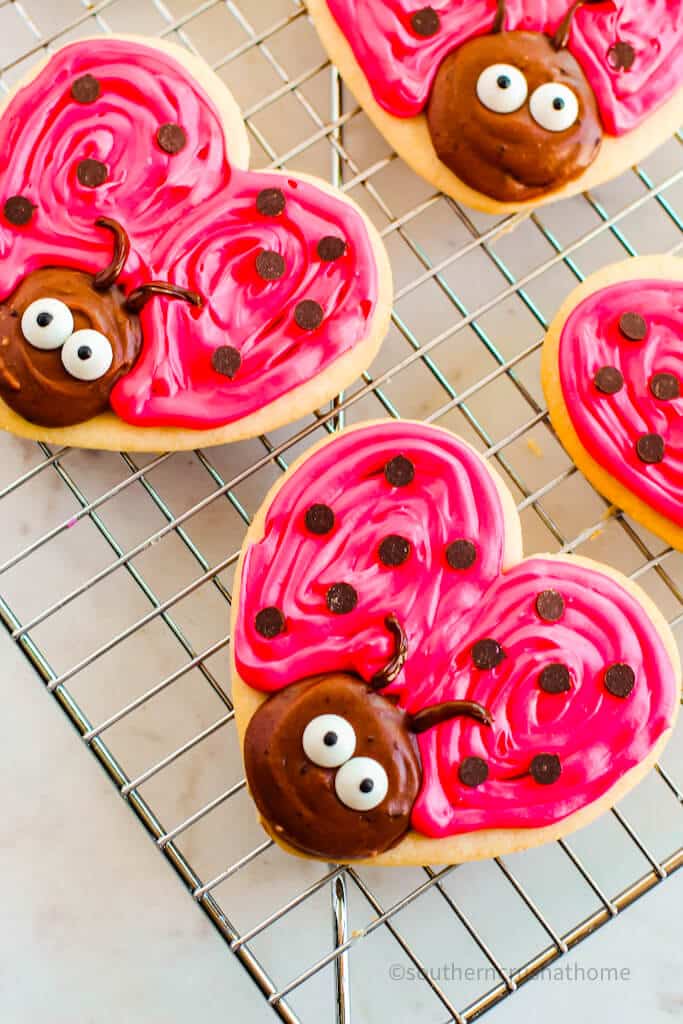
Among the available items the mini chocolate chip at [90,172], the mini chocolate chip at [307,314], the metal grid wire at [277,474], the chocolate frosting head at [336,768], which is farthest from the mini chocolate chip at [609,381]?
the mini chocolate chip at [90,172]

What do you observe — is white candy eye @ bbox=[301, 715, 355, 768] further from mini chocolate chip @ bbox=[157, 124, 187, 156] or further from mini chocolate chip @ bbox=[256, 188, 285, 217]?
mini chocolate chip @ bbox=[157, 124, 187, 156]

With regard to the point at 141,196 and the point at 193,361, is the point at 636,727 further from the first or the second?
the point at 141,196

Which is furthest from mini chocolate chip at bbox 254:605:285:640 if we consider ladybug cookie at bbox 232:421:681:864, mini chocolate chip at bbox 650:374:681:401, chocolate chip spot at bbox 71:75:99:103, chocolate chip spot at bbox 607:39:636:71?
chocolate chip spot at bbox 607:39:636:71

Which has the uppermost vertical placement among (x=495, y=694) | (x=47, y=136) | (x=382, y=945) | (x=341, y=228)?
(x=47, y=136)

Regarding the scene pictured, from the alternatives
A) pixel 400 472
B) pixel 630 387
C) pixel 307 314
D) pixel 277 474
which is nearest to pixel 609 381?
pixel 630 387

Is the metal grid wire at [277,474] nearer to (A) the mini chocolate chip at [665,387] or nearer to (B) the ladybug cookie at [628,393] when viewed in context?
(B) the ladybug cookie at [628,393]

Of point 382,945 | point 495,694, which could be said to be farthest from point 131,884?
point 495,694
